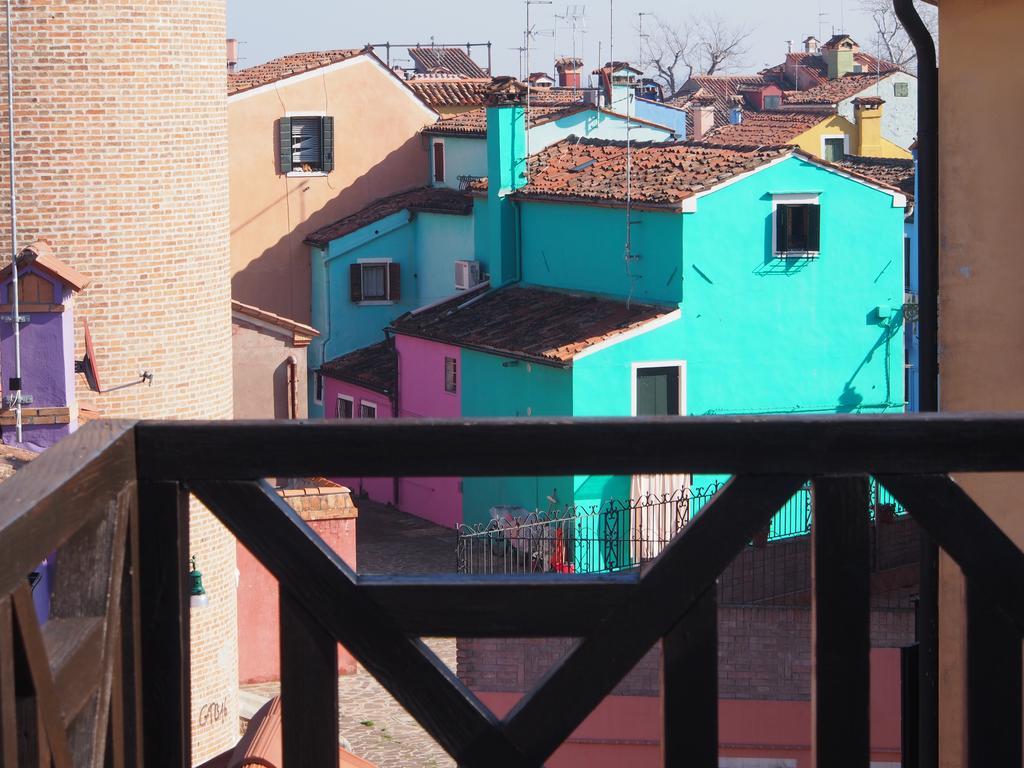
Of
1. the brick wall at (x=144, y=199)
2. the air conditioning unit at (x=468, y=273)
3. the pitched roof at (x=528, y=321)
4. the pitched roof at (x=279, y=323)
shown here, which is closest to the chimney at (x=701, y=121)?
the air conditioning unit at (x=468, y=273)

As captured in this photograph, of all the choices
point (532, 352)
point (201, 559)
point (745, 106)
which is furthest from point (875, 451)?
point (745, 106)

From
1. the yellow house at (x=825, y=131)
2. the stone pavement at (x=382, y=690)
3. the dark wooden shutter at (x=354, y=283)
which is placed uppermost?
the yellow house at (x=825, y=131)

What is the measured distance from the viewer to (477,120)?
29.7 meters

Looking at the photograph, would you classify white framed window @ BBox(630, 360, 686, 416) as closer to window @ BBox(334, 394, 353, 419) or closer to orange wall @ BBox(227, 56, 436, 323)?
window @ BBox(334, 394, 353, 419)

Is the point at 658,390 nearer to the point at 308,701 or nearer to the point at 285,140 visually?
the point at 285,140

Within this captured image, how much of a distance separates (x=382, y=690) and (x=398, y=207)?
65.7 ft

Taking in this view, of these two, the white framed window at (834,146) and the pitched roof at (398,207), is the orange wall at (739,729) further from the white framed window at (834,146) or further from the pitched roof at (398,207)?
the white framed window at (834,146)

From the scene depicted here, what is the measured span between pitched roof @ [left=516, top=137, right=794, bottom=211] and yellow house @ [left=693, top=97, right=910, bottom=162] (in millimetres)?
8985

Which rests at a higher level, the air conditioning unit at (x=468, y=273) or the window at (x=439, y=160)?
the window at (x=439, y=160)

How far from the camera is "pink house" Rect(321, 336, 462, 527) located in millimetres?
24312

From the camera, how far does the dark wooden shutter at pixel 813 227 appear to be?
22.8 meters

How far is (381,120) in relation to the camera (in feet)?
98.7

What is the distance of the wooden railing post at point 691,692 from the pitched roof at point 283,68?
27151 mm

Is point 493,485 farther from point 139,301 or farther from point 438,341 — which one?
point 139,301
